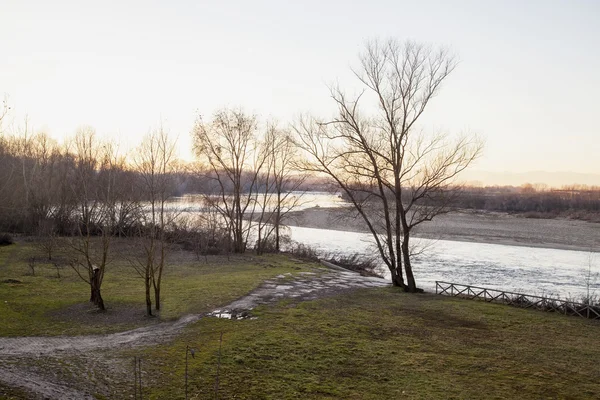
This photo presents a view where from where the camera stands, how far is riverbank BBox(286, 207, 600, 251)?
4639 centimetres

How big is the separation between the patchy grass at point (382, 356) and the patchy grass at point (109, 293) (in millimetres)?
2751

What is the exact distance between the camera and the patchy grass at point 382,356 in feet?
31.3

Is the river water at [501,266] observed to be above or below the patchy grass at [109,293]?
below

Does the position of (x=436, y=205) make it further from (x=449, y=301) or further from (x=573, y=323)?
(x=573, y=323)

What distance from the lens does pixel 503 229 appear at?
189 ft

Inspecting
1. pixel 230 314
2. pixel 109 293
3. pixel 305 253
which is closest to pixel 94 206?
pixel 109 293

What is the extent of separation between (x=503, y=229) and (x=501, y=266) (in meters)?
27.3

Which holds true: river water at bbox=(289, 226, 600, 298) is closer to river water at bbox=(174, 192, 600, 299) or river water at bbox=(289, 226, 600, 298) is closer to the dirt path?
river water at bbox=(174, 192, 600, 299)

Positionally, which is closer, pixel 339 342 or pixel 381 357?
pixel 381 357

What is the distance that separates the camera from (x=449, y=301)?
2012 centimetres

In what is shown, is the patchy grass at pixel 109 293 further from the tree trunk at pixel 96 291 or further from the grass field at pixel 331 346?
the tree trunk at pixel 96 291

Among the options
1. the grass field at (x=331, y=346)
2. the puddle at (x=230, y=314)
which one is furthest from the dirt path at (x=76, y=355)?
the grass field at (x=331, y=346)

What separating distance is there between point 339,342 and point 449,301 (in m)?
9.12

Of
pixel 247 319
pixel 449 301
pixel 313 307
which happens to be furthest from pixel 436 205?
pixel 247 319
